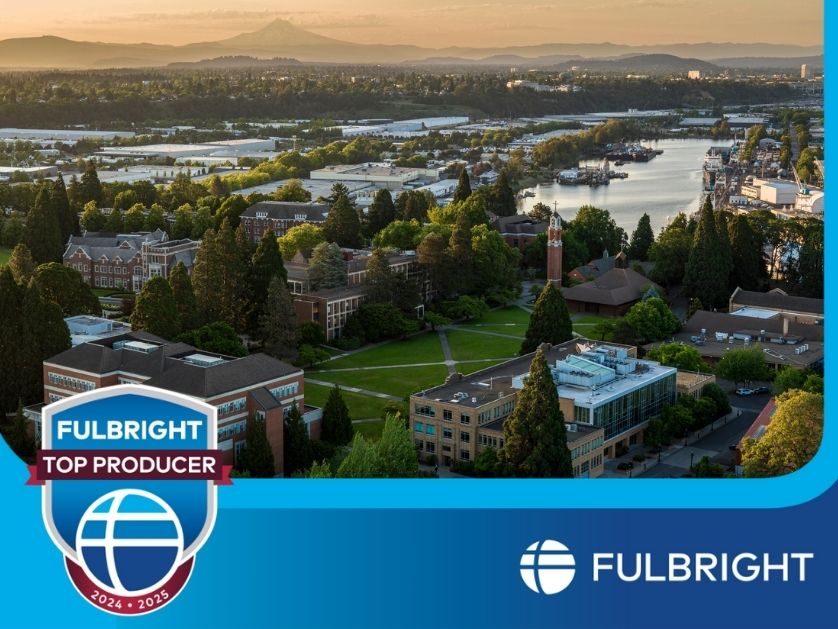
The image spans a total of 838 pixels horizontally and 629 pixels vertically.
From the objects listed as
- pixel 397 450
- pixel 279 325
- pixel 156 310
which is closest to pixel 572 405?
pixel 397 450

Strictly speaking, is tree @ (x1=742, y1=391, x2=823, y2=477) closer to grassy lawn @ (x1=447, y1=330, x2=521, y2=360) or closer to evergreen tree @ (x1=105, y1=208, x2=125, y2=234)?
grassy lawn @ (x1=447, y1=330, x2=521, y2=360)

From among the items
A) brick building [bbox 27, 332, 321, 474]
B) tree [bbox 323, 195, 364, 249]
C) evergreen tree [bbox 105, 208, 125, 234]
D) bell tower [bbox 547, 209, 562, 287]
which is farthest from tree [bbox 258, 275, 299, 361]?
evergreen tree [bbox 105, 208, 125, 234]

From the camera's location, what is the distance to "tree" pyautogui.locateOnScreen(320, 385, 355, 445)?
4.79 m

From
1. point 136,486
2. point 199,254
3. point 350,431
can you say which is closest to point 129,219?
point 199,254

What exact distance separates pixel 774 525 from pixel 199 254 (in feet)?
18.8

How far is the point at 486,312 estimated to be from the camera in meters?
8.00

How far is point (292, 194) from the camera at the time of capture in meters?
12.2

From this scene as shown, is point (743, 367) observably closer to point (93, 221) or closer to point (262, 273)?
point (262, 273)

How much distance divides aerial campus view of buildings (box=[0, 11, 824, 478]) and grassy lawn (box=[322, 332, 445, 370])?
3 cm

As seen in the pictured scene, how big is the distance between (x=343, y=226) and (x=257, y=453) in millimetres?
5840

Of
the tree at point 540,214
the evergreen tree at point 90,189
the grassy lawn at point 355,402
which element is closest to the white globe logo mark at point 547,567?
the grassy lawn at point 355,402

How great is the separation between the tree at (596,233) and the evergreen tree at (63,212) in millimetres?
4185

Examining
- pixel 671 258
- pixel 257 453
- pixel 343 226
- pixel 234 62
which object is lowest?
pixel 257 453

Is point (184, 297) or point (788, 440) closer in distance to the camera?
point (788, 440)
